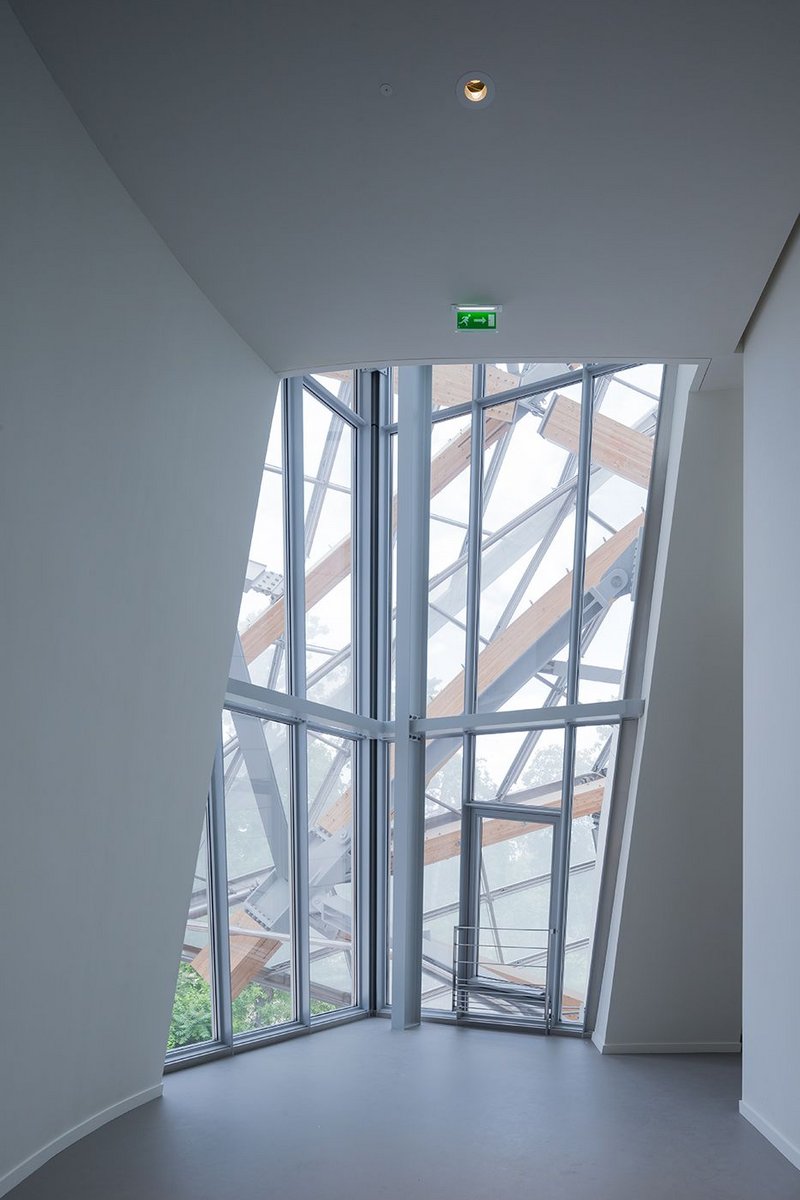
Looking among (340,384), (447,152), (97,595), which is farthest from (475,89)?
(340,384)

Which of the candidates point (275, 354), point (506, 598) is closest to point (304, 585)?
point (506, 598)

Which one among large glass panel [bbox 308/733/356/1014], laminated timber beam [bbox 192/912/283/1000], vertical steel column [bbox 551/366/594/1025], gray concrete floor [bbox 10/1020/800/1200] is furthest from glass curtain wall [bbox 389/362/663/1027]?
laminated timber beam [bbox 192/912/283/1000]

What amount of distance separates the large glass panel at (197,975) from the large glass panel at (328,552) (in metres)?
2.65

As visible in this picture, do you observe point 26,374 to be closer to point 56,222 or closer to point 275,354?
point 56,222

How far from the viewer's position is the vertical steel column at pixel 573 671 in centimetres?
995

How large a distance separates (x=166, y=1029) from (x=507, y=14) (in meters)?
6.20

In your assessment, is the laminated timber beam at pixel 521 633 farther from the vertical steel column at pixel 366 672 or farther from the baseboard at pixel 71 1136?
Result: the baseboard at pixel 71 1136

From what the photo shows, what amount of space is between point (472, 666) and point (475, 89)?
23.6 feet

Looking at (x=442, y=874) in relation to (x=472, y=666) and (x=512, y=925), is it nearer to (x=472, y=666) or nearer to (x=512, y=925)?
(x=512, y=925)

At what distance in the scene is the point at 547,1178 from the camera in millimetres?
5309

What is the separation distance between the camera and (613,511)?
970 centimetres

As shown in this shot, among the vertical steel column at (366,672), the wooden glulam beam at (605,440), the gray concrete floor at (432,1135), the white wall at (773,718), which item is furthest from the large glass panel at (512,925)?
the white wall at (773,718)

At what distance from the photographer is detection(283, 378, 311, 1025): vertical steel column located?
395 inches

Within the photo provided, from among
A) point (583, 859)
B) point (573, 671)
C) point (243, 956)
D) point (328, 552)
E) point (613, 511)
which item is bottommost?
point (243, 956)
